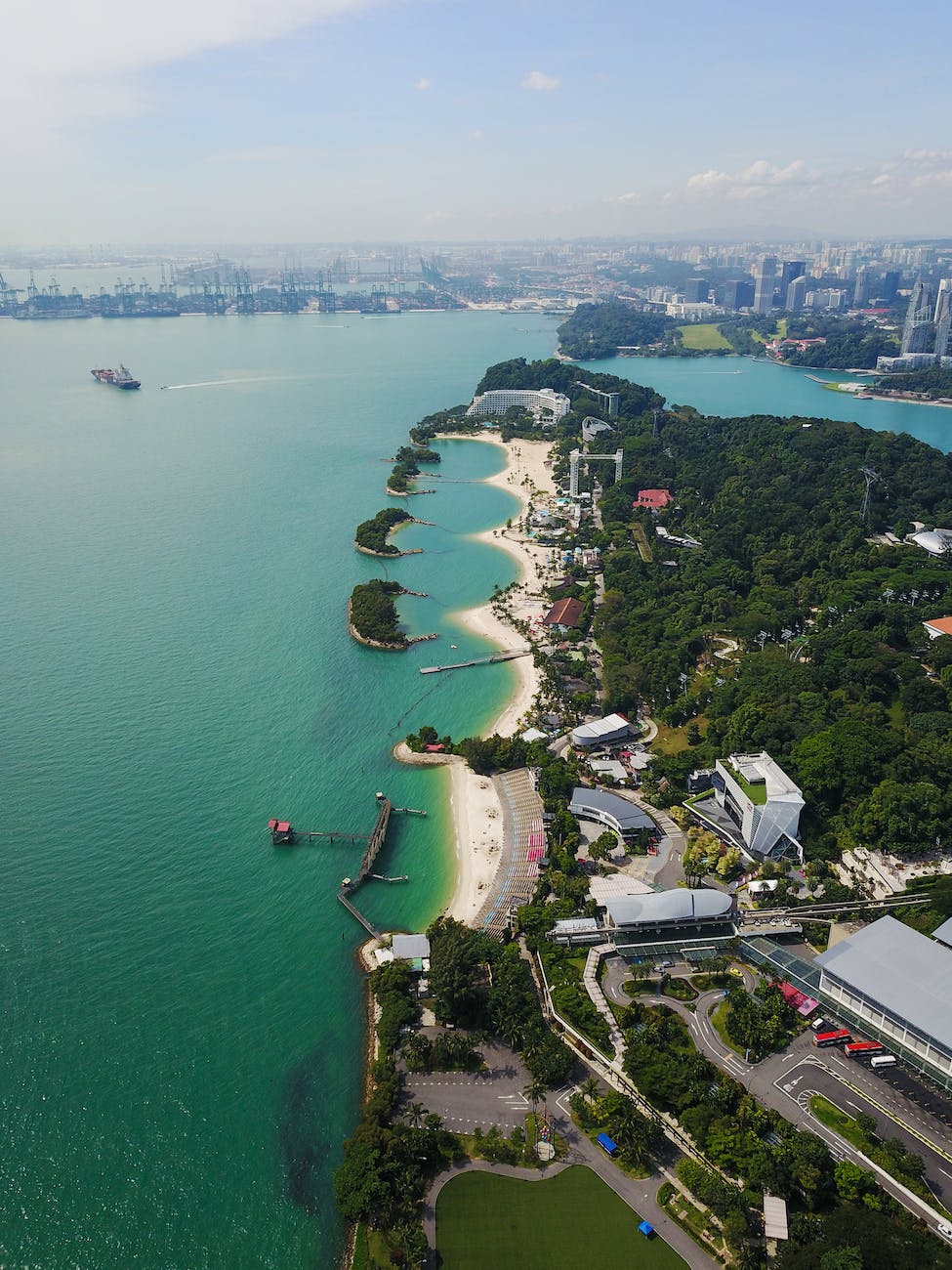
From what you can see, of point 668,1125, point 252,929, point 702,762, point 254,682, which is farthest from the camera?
point 254,682

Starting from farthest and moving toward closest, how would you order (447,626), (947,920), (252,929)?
(447,626), (252,929), (947,920)

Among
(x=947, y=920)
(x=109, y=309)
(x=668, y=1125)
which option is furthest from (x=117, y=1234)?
(x=109, y=309)

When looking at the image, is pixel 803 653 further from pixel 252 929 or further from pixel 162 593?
pixel 162 593

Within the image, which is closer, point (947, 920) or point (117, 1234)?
point (117, 1234)

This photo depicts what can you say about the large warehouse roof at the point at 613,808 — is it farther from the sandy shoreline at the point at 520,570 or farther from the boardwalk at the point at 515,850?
the sandy shoreline at the point at 520,570

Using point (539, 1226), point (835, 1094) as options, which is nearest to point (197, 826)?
point (539, 1226)

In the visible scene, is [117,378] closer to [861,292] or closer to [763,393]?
[763,393]
